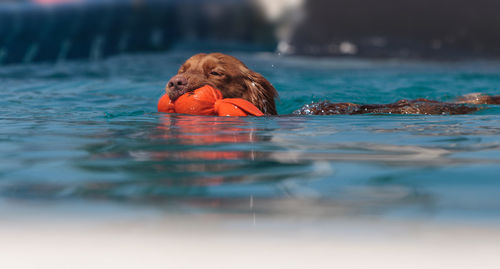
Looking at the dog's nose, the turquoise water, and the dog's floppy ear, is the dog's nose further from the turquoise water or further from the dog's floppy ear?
the dog's floppy ear

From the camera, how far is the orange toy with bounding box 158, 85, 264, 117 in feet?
12.5

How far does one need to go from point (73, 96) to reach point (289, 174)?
4252mm

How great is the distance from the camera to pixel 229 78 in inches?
166

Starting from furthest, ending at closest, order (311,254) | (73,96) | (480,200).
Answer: (73,96) → (480,200) → (311,254)

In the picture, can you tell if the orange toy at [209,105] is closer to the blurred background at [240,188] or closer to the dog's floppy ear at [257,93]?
the blurred background at [240,188]

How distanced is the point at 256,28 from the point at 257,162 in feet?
37.0

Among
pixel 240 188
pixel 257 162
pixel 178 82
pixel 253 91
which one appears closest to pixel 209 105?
pixel 178 82

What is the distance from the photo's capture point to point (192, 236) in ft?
4.00

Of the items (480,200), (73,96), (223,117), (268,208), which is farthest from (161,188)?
(73,96)

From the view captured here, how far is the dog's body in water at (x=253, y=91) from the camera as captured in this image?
411 centimetres

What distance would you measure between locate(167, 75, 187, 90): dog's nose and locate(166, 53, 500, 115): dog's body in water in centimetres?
8

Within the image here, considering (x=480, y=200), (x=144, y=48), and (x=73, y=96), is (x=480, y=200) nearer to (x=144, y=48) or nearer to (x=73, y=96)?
(x=73, y=96)

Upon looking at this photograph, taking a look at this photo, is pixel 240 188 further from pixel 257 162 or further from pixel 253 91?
pixel 253 91

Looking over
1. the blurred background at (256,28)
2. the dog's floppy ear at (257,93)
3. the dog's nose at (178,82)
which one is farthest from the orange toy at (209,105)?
the blurred background at (256,28)
